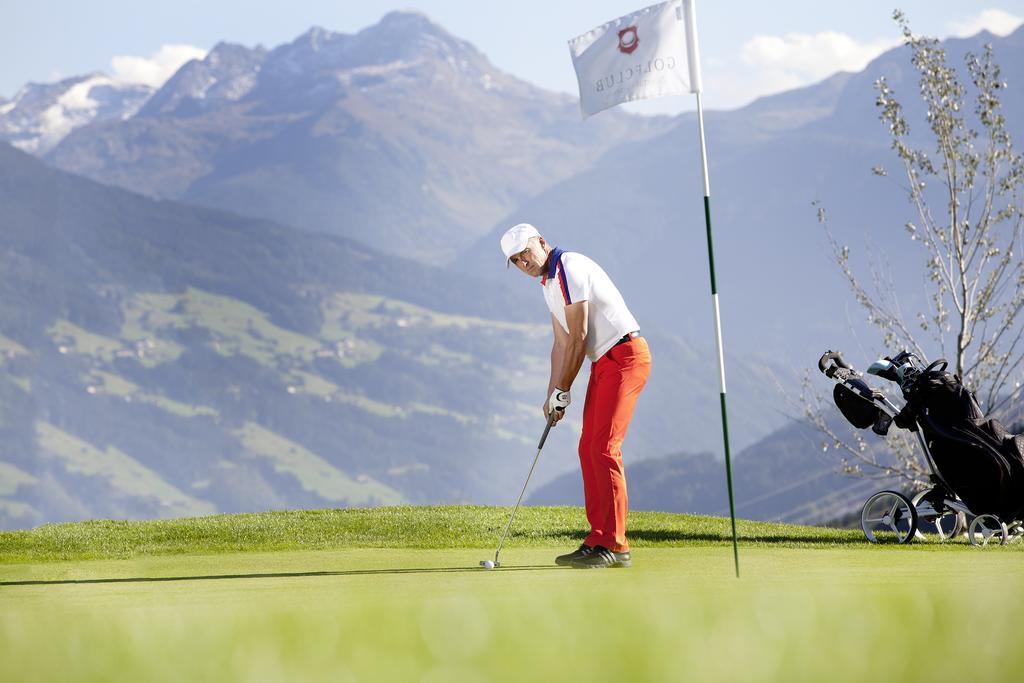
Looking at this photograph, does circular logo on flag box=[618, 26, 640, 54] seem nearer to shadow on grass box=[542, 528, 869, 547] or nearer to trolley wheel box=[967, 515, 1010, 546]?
shadow on grass box=[542, 528, 869, 547]

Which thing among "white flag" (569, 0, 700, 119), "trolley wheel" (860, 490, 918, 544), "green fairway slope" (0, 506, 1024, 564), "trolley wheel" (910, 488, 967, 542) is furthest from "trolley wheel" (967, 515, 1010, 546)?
"white flag" (569, 0, 700, 119)

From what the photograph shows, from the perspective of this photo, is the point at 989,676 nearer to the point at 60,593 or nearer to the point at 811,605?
the point at 811,605

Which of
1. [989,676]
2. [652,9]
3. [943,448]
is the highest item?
[652,9]

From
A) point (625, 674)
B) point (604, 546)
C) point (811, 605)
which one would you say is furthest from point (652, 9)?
point (625, 674)

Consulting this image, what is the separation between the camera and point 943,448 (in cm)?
1177

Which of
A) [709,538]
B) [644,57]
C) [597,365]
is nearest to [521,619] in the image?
[597,365]

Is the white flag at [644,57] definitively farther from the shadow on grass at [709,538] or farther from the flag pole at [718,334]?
the shadow on grass at [709,538]

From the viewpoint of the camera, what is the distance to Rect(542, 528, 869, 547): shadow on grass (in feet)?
42.6

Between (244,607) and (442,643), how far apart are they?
2.91 meters

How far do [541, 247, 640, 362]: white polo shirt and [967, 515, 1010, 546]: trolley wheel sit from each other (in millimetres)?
4571

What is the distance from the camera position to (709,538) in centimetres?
1384

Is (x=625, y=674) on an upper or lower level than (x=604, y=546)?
lower

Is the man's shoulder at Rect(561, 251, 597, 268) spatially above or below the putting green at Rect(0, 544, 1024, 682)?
above

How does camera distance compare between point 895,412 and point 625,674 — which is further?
point 895,412
